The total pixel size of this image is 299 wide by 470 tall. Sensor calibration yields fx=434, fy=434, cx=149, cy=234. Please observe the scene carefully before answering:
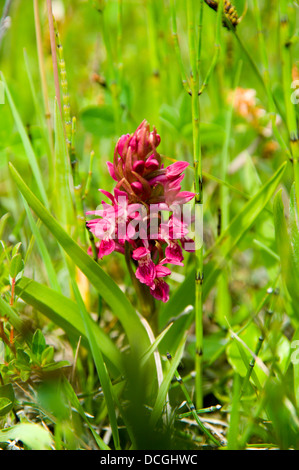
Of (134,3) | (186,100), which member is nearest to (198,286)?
(186,100)

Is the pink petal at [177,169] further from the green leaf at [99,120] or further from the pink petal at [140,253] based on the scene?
the green leaf at [99,120]

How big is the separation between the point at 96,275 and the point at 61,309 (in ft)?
0.40

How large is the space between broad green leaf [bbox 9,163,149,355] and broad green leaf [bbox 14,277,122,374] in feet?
0.19

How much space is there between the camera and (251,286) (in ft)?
5.20

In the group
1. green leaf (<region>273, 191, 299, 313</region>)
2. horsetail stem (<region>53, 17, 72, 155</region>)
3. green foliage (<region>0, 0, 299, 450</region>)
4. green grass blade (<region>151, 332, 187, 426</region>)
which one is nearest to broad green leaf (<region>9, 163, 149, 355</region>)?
green foliage (<region>0, 0, 299, 450</region>)

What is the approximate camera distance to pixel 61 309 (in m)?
1.03

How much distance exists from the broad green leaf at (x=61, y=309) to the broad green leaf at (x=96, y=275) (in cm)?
6

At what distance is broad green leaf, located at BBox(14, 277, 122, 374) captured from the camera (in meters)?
1.01

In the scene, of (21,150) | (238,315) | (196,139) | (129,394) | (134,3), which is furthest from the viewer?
(134,3)

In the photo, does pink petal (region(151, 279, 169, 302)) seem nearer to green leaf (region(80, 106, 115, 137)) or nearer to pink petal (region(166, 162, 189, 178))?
pink petal (region(166, 162, 189, 178))

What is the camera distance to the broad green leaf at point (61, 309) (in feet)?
3.33

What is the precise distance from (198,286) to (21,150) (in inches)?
35.6

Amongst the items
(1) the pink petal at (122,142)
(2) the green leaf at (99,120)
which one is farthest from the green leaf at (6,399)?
(2) the green leaf at (99,120)

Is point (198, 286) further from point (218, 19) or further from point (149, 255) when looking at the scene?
point (218, 19)
